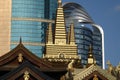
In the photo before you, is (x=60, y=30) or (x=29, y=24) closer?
(x=60, y=30)

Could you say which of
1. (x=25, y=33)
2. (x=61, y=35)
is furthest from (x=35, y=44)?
(x=61, y=35)

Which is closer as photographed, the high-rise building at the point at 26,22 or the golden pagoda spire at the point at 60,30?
the golden pagoda spire at the point at 60,30

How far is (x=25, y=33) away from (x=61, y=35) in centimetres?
6969

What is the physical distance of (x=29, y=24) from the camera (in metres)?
138

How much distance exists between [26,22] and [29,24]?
3.72 feet

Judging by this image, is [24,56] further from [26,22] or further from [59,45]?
[26,22]

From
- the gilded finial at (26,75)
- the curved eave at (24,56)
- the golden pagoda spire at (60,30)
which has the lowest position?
the gilded finial at (26,75)

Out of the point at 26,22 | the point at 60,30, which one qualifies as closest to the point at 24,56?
the point at 60,30

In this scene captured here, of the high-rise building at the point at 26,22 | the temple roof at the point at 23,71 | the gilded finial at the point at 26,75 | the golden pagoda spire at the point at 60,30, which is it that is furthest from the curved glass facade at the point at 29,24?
the gilded finial at the point at 26,75

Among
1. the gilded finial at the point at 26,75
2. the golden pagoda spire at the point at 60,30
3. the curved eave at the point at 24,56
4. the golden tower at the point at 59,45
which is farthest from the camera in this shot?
the golden pagoda spire at the point at 60,30

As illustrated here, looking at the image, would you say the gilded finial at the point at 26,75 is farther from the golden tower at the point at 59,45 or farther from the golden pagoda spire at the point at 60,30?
the golden pagoda spire at the point at 60,30

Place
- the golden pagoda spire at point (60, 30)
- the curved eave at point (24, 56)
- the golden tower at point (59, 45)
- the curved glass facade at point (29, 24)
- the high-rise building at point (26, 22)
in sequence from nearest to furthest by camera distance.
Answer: the curved eave at point (24, 56) → the golden tower at point (59, 45) → the golden pagoda spire at point (60, 30) → the high-rise building at point (26, 22) → the curved glass facade at point (29, 24)

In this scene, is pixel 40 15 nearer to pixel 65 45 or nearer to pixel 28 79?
pixel 65 45

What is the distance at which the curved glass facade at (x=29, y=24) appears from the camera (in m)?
137
